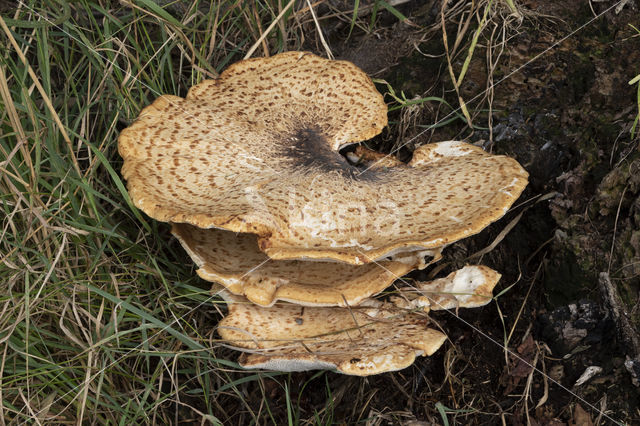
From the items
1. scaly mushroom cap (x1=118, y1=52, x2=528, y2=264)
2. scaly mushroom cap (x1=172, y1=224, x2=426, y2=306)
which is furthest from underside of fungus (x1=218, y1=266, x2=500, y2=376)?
scaly mushroom cap (x1=118, y1=52, x2=528, y2=264)

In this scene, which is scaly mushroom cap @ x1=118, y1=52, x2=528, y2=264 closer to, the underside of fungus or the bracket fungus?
the bracket fungus

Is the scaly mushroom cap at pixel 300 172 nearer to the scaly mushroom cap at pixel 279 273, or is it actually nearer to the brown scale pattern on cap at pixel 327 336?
the scaly mushroom cap at pixel 279 273

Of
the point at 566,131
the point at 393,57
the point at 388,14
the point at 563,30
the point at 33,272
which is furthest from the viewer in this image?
the point at 388,14

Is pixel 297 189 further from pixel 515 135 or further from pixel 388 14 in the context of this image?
pixel 388 14

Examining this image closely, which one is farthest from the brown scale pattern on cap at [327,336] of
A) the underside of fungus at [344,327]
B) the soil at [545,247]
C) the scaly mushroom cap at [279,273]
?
the soil at [545,247]

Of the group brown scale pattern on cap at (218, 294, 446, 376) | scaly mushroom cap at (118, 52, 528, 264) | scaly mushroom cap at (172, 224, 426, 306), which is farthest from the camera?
scaly mushroom cap at (172, 224, 426, 306)

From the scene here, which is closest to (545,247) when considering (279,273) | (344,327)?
(344,327)

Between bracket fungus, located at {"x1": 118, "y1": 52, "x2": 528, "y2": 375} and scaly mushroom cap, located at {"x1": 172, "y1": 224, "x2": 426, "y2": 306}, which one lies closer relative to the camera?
bracket fungus, located at {"x1": 118, "y1": 52, "x2": 528, "y2": 375}

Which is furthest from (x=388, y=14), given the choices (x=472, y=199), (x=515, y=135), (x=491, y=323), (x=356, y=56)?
(x=491, y=323)
